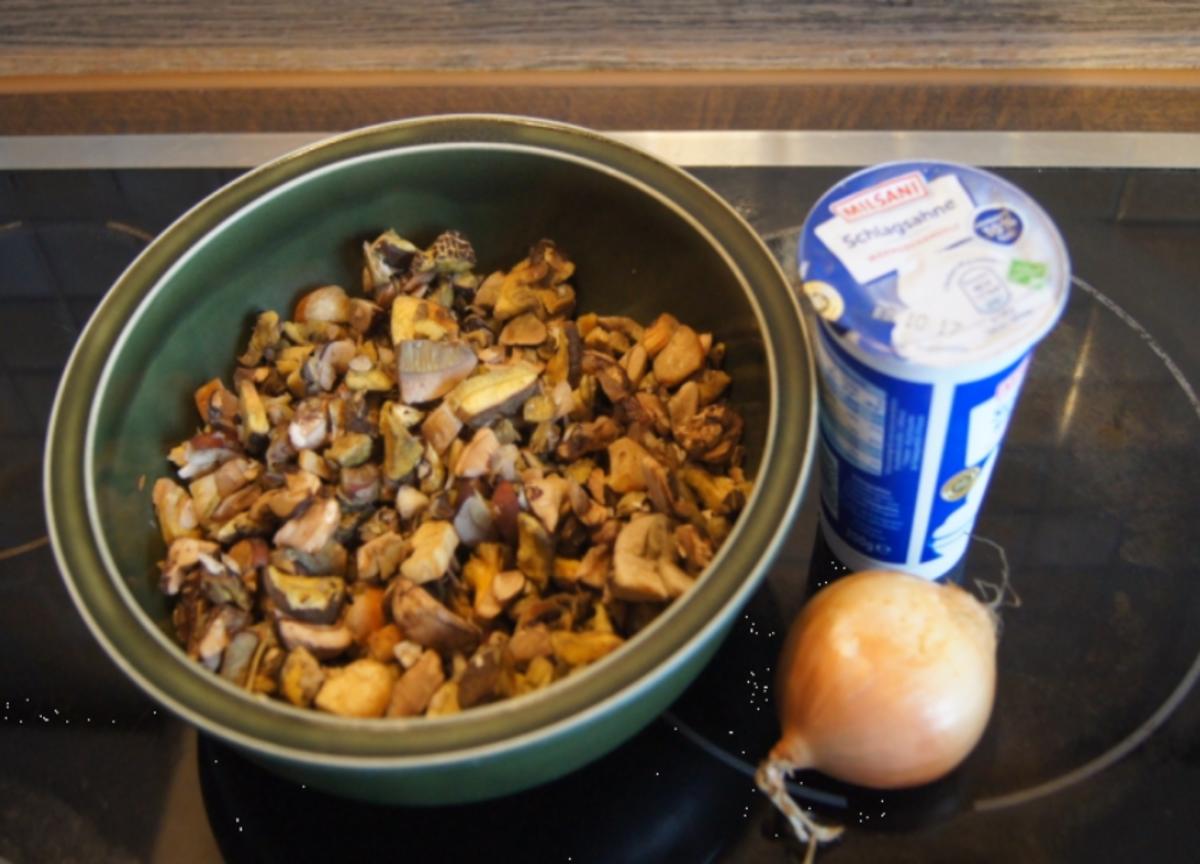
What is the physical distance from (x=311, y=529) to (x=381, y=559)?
46 millimetres

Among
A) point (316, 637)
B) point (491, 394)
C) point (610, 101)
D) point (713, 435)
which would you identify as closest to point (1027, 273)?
point (713, 435)

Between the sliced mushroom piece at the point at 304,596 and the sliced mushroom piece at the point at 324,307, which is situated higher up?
the sliced mushroom piece at the point at 324,307

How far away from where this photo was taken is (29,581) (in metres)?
0.79

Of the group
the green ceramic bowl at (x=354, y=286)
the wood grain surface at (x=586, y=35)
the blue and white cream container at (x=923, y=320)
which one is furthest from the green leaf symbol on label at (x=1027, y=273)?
the wood grain surface at (x=586, y=35)

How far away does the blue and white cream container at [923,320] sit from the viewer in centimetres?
58

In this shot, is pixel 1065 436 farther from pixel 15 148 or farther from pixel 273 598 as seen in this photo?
pixel 15 148

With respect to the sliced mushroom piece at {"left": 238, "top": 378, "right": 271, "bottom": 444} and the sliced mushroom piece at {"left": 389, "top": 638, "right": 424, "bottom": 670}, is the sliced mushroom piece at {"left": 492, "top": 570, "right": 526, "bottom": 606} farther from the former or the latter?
the sliced mushroom piece at {"left": 238, "top": 378, "right": 271, "bottom": 444}

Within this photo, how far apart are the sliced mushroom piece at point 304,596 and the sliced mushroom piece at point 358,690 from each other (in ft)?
0.12

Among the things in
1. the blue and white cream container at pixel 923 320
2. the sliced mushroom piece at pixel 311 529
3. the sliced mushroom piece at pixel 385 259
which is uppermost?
the blue and white cream container at pixel 923 320

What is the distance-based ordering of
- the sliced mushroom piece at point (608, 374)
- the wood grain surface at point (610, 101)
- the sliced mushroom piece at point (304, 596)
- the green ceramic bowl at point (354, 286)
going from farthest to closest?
the wood grain surface at point (610, 101)
the sliced mushroom piece at point (608, 374)
the sliced mushroom piece at point (304, 596)
the green ceramic bowl at point (354, 286)

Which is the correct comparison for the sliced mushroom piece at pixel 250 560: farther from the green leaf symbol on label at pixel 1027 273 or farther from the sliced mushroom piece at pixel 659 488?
the green leaf symbol on label at pixel 1027 273

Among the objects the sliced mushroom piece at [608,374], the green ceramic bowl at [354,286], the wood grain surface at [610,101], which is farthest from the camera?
the wood grain surface at [610,101]

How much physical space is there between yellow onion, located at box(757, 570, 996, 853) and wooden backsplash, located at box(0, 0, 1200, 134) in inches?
23.2

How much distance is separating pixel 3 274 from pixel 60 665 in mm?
385
